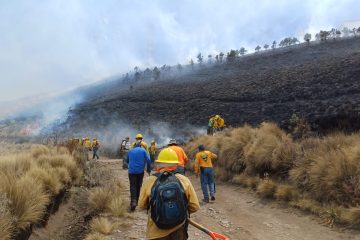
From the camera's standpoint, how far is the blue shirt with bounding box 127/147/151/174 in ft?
31.7

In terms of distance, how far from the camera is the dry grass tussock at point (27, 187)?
6.77 m

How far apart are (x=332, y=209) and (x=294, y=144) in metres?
Answer: 3.88

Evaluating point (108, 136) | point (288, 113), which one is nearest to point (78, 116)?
point (108, 136)

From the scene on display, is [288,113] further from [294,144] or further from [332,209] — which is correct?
[332,209]

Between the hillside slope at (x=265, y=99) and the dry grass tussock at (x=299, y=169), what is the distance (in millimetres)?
3749

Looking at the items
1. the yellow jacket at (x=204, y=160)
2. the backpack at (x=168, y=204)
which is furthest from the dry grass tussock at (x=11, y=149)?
the backpack at (x=168, y=204)

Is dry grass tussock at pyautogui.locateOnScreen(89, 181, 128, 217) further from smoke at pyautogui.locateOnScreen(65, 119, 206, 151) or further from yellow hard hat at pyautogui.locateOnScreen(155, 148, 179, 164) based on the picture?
smoke at pyautogui.locateOnScreen(65, 119, 206, 151)

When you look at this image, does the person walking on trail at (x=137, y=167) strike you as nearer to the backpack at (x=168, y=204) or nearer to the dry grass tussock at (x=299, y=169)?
the dry grass tussock at (x=299, y=169)

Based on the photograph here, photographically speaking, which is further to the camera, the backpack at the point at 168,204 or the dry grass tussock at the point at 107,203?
the dry grass tussock at the point at 107,203

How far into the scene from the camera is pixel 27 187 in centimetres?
773

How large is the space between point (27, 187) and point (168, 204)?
4.29 metres

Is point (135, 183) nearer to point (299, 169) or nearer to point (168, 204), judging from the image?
point (299, 169)

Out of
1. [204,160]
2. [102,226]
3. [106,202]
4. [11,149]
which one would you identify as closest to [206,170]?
[204,160]

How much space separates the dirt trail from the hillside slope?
6.49 meters
